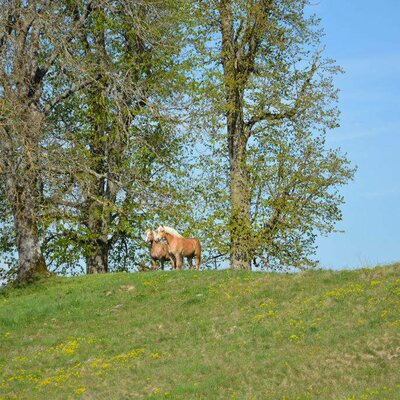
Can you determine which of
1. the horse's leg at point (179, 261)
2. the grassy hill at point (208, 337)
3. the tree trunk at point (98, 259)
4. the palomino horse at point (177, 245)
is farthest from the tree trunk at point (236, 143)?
the grassy hill at point (208, 337)

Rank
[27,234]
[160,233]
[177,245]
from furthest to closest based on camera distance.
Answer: [27,234] → [177,245] → [160,233]

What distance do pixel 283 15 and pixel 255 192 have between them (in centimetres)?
895

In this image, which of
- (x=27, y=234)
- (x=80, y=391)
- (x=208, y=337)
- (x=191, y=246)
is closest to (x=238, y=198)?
(x=191, y=246)

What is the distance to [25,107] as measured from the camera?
30.7 meters

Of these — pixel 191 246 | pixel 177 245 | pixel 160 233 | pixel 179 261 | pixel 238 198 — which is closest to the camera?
pixel 160 233

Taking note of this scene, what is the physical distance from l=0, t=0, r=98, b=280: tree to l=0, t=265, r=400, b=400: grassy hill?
3815 mm

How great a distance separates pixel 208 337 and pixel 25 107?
45.7 feet

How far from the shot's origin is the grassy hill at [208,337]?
56.5ft

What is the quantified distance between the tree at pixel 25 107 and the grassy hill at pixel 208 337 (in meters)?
3.81

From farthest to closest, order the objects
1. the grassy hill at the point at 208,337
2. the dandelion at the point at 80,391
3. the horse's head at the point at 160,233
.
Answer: the horse's head at the point at 160,233 → the dandelion at the point at 80,391 → the grassy hill at the point at 208,337

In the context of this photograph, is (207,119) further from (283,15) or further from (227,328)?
(227,328)

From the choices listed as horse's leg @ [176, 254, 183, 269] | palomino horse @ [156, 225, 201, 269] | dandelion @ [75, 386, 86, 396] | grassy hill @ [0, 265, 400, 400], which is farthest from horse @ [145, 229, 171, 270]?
dandelion @ [75, 386, 86, 396]

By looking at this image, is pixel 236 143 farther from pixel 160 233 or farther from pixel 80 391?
pixel 80 391

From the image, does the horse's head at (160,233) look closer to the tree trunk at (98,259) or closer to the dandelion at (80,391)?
the tree trunk at (98,259)
